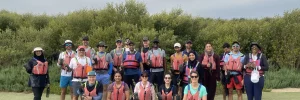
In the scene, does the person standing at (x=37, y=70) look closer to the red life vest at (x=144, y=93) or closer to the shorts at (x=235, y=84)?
the red life vest at (x=144, y=93)

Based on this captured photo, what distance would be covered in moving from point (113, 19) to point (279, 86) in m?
8.24

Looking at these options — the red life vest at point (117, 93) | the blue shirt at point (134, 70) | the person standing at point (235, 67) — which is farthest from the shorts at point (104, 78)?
the person standing at point (235, 67)

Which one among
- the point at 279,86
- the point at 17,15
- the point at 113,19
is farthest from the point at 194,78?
the point at 17,15

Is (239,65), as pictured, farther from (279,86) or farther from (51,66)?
(51,66)

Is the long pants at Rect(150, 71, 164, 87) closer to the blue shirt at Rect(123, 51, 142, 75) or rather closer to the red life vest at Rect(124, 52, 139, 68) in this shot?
the blue shirt at Rect(123, 51, 142, 75)

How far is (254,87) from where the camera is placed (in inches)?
324

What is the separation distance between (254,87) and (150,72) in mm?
2809

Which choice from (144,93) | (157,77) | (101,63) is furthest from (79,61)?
(157,77)

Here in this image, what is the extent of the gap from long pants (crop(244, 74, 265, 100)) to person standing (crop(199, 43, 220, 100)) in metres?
0.95

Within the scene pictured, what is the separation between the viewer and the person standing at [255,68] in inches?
321

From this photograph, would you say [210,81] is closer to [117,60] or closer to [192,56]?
[192,56]

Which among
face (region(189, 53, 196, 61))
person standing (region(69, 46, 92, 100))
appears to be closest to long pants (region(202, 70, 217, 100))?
face (region(189, 53, 196, 61))

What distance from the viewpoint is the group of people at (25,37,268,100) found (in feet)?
26.0

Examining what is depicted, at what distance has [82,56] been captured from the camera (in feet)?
28.7
